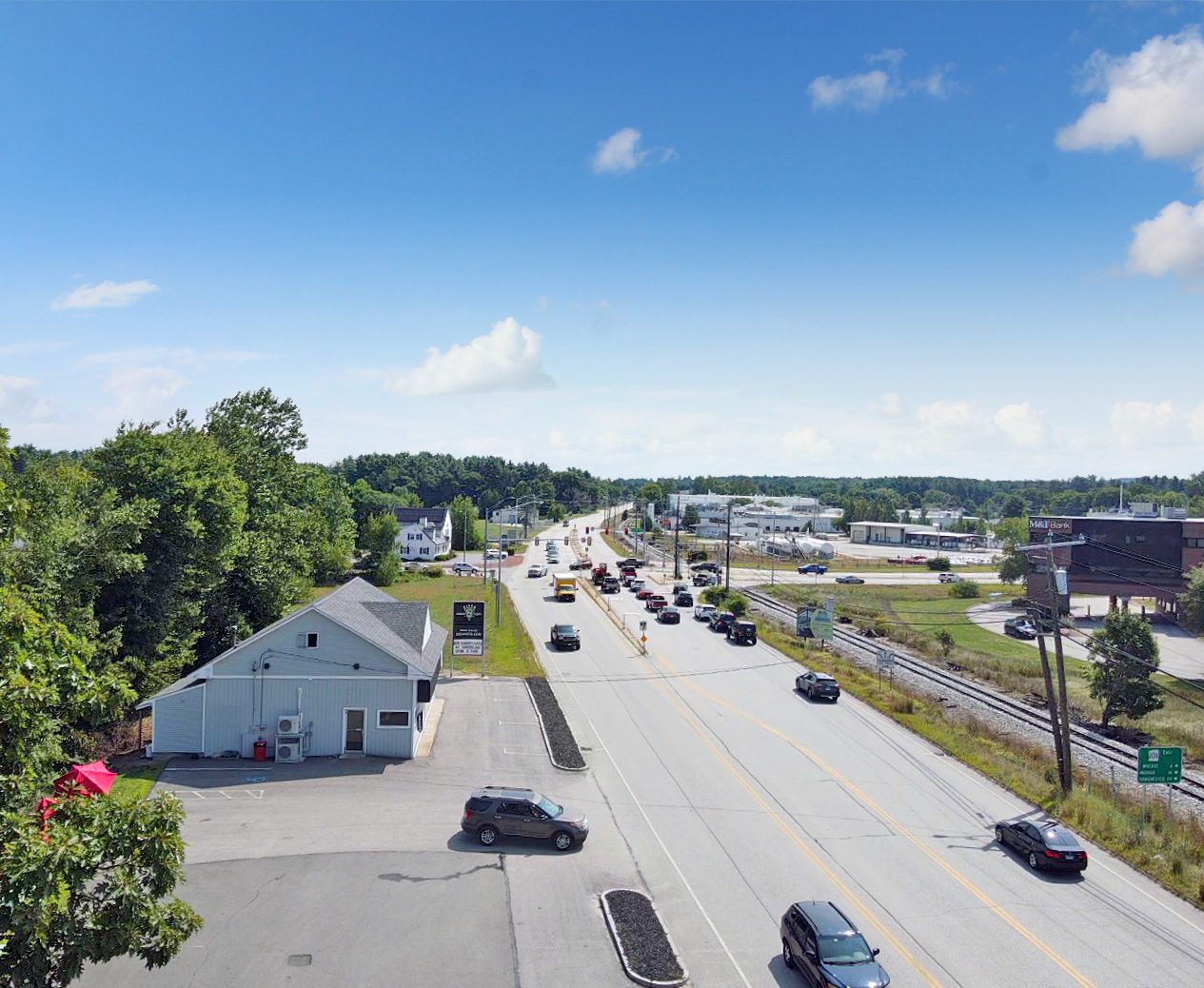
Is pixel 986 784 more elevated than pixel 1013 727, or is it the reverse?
pixel 986 784

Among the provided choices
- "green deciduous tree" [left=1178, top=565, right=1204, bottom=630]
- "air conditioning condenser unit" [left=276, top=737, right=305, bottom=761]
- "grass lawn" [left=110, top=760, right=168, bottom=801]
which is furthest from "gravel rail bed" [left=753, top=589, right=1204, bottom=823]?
"grass lawn" [left=110, top=760, right=168, bottom=801]

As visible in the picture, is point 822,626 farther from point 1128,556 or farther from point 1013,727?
point 1128,556

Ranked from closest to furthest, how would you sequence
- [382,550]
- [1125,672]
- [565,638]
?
[1125,672] → [565,638] → [382,550]

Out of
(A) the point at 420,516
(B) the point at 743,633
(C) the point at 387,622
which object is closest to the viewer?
(C) the point at 387,622

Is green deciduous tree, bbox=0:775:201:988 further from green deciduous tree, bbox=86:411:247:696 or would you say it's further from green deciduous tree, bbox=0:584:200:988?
green deciduous tree, bbox=86:411:247:696

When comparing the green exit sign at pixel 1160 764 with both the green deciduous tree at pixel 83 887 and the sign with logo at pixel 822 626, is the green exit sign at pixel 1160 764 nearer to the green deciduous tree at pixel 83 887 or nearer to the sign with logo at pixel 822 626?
the green deciduous tree at pixel 83 887

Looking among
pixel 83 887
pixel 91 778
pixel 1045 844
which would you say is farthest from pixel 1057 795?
pixel 91 778

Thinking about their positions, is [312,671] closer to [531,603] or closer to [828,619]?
[828,619]
